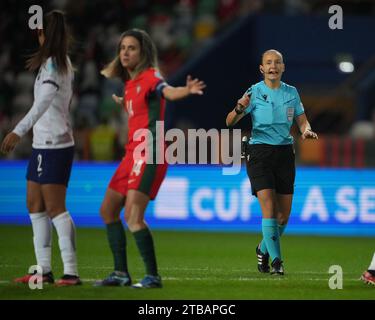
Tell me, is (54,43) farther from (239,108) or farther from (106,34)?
(106,34)

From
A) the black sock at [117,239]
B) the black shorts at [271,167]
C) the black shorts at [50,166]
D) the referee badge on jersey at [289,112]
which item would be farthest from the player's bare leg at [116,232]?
the referee badge on jersey at [289,112]

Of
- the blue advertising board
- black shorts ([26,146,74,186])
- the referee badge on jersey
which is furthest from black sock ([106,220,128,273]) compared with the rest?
the blue advertising board

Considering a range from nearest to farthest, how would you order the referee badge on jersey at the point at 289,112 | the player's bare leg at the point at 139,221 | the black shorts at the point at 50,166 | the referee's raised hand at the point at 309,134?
the player's bare leg at the point at 139,221
the black shorts at the point at 50,166
the referee's raised hand at the point at 309,134
the referee badge on jersey at the point at 289,112

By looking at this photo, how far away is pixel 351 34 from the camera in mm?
23703

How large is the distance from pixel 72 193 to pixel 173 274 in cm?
748

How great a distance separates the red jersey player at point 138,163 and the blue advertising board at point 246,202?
27.1 feet

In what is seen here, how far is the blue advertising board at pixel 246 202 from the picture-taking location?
1681cm

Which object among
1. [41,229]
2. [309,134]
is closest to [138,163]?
[41,229]

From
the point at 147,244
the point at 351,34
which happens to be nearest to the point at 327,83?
the point at 351,34

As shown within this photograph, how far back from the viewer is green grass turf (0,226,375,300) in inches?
346

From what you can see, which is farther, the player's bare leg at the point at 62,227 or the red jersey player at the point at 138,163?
the player's bare leg at the point at 62,227

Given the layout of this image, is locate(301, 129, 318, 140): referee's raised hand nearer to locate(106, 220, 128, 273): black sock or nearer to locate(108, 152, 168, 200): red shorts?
locate(108, 152, 168, 200): red shorts

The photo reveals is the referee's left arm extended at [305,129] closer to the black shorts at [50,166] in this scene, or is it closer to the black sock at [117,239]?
the black sock at [117,239]

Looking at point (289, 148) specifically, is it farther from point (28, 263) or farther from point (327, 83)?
point (327, 83)
